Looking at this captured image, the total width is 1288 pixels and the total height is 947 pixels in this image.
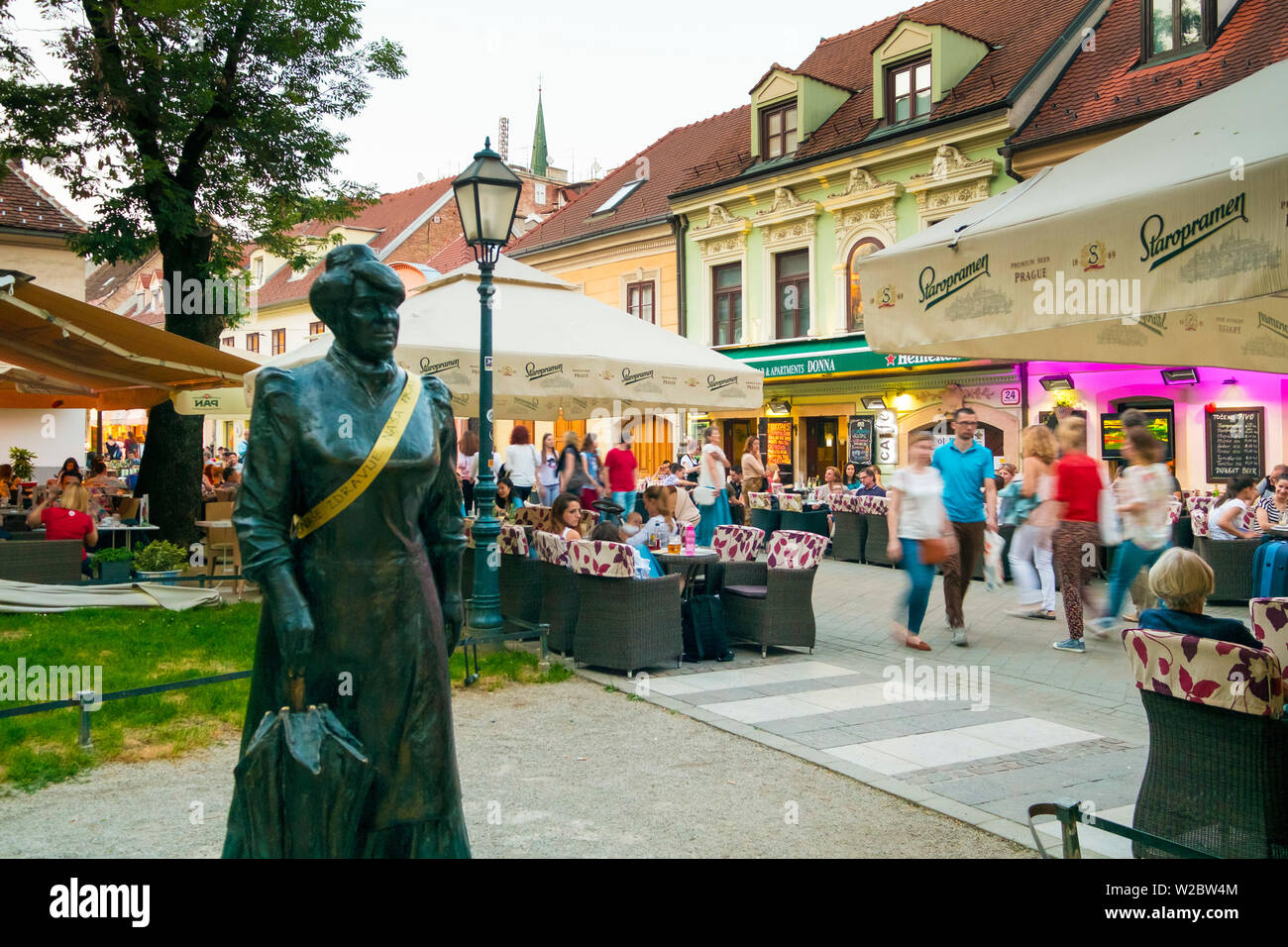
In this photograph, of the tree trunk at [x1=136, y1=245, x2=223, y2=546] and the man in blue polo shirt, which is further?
the tree trunk at [x1=136, y1=245, x2=223, y2=546]

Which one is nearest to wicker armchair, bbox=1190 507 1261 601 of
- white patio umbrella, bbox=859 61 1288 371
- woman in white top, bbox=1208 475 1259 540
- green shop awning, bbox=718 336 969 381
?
woman in white top, bbox=1208 475 1259 540

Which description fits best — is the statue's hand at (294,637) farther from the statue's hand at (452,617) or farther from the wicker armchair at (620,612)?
the wicker armchair at (620,612)

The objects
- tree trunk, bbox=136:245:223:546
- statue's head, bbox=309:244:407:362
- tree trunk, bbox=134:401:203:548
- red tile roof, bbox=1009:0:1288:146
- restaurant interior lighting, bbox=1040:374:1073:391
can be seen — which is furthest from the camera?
restaurant interior lighting, bbox=1040:374:1073:391

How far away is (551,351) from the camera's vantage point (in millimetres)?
8352

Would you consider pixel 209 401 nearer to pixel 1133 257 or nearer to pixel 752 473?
pixel 752 473

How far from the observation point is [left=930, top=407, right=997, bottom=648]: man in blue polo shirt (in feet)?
28.5

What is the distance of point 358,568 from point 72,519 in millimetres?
9961

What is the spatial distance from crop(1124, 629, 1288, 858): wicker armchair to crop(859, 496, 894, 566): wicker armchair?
11022mm

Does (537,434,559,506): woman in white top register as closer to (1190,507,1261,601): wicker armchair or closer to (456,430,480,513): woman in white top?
(456,430,480,513): woman in white top

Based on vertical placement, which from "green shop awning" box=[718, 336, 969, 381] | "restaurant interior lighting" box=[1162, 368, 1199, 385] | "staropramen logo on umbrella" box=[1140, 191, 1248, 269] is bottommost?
"staropramen logo on umbrella" box=[1140, 191, 1248, 269]

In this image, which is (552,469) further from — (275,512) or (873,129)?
(873,129)

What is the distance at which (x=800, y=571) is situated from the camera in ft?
27.0

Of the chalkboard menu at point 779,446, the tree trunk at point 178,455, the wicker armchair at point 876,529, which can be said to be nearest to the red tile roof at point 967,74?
the chalkboard menu at point 779,446

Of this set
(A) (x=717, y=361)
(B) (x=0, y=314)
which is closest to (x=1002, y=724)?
(A) (x=717, y=361)
